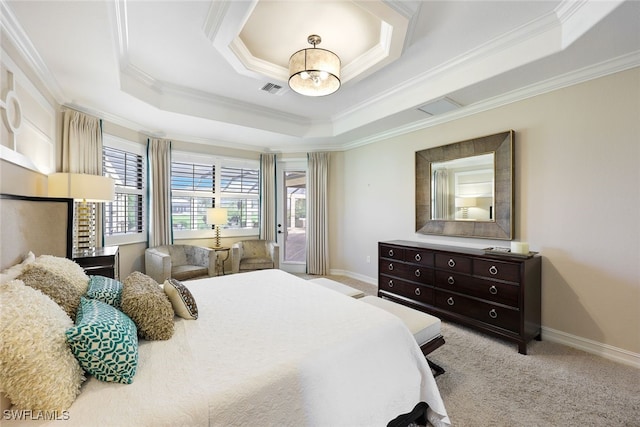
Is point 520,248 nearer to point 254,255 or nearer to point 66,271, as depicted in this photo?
point 66,271

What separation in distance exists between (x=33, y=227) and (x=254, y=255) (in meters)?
3.14

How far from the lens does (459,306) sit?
2982 millimetres

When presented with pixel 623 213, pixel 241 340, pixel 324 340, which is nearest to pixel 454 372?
pixel 324 340

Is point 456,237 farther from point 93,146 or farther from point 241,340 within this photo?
point 93,146

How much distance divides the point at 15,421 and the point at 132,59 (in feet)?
10.2

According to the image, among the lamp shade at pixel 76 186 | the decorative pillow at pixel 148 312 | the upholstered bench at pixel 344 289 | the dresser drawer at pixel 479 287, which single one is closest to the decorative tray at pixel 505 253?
the dresser drawer at pixel 479 287

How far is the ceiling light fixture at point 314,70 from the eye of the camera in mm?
2504

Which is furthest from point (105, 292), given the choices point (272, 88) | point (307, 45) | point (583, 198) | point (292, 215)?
point (292, 215)

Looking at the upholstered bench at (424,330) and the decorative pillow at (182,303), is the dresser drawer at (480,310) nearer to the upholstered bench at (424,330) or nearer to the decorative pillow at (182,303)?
the upholstered bench at (424,330)

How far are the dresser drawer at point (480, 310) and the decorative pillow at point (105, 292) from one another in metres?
3.03

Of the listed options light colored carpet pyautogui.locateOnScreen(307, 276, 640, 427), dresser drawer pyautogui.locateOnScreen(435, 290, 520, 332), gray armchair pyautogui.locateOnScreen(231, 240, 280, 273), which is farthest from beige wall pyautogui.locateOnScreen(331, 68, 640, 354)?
gray armchair pyautogui.locateOnScreen(231, 240, 280, 273)

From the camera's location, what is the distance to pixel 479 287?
2.82m

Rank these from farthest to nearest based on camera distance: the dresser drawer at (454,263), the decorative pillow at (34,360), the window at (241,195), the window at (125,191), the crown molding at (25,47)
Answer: the window at (241,195)
the window at (125,191)
the dresser drawer at (454,263)
the crown molding at (25,47)
the decorative pillow at (34,360)

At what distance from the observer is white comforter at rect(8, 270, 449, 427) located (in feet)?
3.25
